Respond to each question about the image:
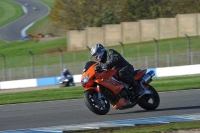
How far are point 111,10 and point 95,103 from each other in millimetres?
54440

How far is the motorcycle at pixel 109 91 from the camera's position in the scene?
37.2 ft

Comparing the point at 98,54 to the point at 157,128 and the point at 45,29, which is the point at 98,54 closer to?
the point at 157,128

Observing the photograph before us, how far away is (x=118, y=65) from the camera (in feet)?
38.4

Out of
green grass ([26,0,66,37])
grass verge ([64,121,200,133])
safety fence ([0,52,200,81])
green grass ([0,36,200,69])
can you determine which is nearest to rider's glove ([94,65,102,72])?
grass verge ([64,121,200,133])

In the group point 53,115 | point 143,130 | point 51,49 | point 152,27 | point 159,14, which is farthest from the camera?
point 159,14

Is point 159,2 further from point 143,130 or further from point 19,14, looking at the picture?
point 143,130

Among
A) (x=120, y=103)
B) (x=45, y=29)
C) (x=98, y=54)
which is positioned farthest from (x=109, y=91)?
(x=45, y=29)

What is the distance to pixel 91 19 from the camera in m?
64.1

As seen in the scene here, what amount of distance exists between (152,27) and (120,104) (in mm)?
41221

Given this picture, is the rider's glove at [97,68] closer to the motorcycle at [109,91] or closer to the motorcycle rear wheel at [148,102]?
the motorcycle at [109,91]

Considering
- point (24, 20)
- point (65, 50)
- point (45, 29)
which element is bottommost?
point (65, 50)

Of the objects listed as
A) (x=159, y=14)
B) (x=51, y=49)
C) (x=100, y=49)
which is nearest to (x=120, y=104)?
(x=100, y=49)

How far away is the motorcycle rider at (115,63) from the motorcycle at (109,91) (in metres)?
0.09

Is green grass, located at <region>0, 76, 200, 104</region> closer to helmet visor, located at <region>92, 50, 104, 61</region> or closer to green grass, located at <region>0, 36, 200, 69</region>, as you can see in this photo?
helmet visor, located at <region>92, 50, 104, 61</region>
